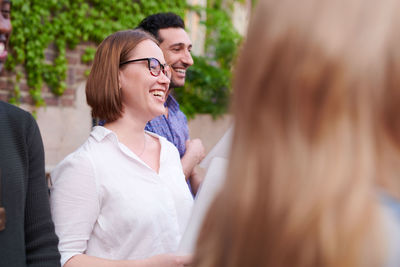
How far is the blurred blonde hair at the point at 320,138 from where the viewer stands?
2.39ft

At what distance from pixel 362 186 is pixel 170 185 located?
1419 mm

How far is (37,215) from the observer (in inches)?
63.2

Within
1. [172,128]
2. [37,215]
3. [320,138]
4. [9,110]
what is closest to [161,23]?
[172,128]

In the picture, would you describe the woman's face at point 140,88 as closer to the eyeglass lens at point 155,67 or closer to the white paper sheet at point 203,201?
the eyeglass lens at point 155,67

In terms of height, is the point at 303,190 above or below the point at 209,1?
below

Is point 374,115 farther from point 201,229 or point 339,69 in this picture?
point 201,229

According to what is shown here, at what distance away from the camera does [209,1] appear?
23.0 ft

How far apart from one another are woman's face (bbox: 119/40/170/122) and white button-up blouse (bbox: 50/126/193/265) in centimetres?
29

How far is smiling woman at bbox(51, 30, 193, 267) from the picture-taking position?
1.84 meters

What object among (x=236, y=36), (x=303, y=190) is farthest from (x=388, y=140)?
(x=236, y=36)

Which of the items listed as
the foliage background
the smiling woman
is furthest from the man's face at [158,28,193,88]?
the foliage background

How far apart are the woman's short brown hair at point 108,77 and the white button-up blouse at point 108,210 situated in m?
0.22

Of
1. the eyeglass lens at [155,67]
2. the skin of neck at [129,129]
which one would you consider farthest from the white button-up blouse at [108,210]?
the eyeglass lens at [155,67]

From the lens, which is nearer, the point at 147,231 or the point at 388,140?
the point at 388,140
